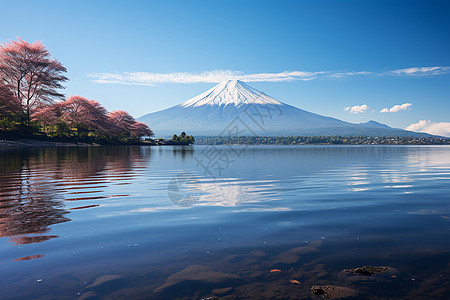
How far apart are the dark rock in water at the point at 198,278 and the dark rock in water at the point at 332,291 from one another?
1.16m

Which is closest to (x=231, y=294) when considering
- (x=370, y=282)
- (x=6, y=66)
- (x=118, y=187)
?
(x=370, y=282)

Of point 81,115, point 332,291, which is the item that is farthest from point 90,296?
point 81,115

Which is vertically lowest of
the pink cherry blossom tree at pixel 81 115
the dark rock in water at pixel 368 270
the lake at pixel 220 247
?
the lake at pixel 220 247

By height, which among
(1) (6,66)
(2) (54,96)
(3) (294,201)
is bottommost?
(3) (294,201)

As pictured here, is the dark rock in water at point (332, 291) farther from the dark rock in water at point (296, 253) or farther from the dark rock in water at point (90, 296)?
the dark rock in water at point (90, 296)

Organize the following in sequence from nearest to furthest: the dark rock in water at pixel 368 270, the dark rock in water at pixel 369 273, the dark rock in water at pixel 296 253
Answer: the dark rock in water at pixel 369 273 < the dark rock in water at pixel 368 270 < the dark rock in water at pixel 296 253

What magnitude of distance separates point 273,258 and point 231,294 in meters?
1.49

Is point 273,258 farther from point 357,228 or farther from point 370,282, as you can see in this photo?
point 357,228

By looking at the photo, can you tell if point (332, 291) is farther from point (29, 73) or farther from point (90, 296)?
point (29, 73)

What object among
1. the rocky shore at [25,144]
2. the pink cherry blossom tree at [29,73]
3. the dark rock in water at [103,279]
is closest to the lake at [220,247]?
the dark rock in water at [103,279]

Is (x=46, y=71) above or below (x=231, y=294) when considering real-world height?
above

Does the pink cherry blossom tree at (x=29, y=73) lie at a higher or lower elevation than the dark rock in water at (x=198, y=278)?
higher

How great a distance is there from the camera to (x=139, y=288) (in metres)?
4.30

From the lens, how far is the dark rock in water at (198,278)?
14.4 ft
